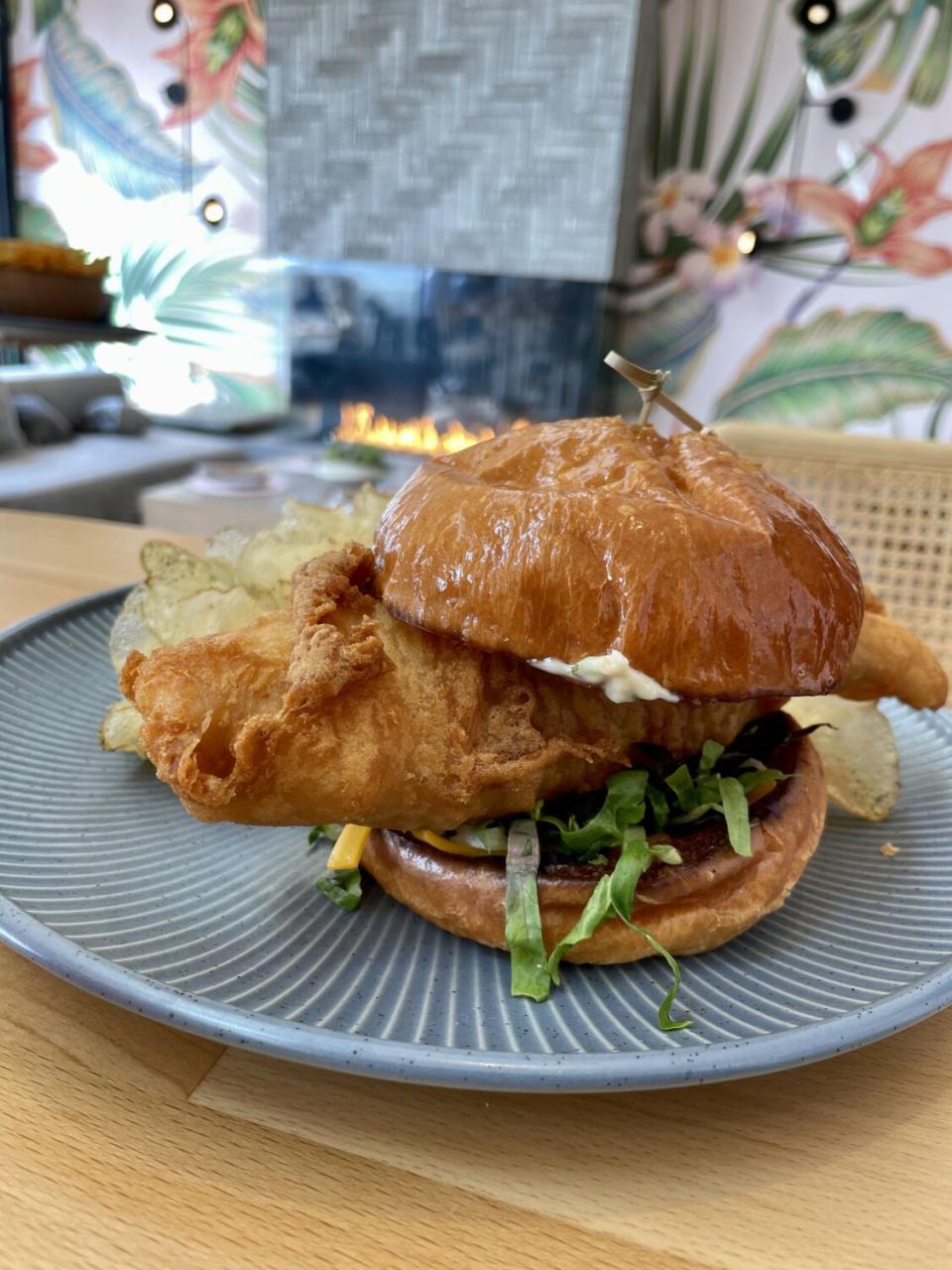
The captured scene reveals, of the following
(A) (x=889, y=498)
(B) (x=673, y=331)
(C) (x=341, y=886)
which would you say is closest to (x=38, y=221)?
(B) (x=673, y=331)

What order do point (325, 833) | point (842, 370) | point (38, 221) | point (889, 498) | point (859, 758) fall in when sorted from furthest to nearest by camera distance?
1. point (38, 221)
2. point (842, 370)
3. point (889, 498)
4. point (859, 758)
5. point (325, 833)

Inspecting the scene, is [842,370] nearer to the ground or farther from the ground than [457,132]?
nearer to the ground

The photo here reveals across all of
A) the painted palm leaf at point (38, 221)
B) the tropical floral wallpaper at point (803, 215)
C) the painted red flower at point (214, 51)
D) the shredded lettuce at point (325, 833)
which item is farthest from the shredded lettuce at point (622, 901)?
the painted palm leaf at point (38, 221)

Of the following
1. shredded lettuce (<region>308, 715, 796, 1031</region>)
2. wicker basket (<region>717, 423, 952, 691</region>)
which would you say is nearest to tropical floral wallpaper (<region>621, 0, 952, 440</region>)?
wicker basket (<region>717, 423, 952, 691</region>)

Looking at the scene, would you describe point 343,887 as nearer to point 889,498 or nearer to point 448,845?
point 448,845

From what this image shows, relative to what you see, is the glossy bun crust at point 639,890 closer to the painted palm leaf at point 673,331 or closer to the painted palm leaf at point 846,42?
the painted palm leaf at point 673,331

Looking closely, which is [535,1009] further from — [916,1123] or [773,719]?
[773,719]

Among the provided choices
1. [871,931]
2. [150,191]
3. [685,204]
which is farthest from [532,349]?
[871,931]
